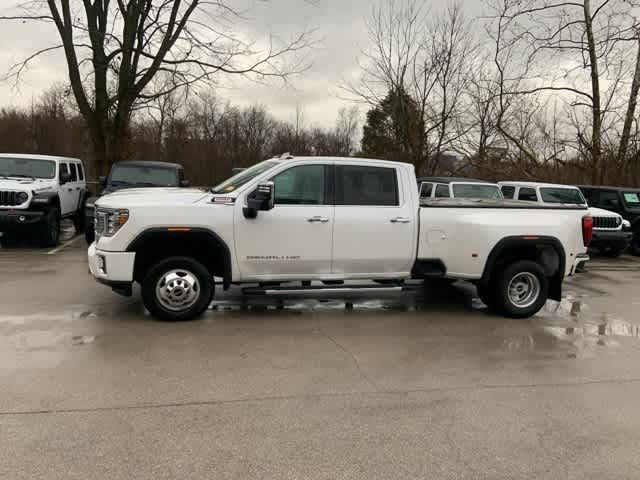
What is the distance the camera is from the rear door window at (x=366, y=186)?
675cm

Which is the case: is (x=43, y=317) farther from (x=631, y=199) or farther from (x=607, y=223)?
(x=631, y=199)

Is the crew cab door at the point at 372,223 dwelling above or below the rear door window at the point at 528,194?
below

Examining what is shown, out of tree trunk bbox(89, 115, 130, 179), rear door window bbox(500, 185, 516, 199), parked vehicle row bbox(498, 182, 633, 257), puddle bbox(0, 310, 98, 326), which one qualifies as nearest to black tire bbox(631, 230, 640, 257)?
parked vehicle row bbox(498, 182, 633, 257)

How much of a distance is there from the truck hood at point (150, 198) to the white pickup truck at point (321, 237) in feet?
0.04

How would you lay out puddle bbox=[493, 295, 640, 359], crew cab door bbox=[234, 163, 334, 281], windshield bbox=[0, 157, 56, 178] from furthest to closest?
windshield bbox=[0, 157, 56, 178] → crew cab door bbox=[234, 163, 334, 281] → puddle bbox=[493, 295, 640, 359]

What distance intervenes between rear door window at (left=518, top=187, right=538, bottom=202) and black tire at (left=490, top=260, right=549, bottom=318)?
7.58m

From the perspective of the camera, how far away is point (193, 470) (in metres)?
3.24

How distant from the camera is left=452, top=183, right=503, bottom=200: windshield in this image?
43.9 ft

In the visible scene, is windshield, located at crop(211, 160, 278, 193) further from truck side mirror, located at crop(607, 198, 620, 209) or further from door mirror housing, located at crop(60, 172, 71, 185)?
truck side mirror, located at crop(607, 198, 620, 209)

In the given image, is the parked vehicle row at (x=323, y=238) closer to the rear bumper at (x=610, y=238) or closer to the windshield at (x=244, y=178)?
the windshield at (x=244, y=178)

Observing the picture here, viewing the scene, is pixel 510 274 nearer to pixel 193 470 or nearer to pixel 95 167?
pixel 193 470

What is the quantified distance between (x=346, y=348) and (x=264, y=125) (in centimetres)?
4406

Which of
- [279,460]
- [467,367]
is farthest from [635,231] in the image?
[279,460]

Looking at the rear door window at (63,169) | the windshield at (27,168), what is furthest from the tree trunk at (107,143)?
the windshield at (27,168)
